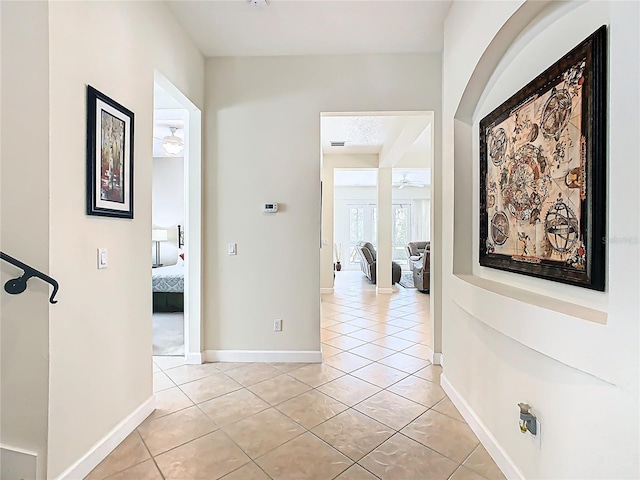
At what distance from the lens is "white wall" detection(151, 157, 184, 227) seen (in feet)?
24.1

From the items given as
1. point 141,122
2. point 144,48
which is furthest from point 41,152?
point 144,48

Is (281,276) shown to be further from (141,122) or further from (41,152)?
(41,152)

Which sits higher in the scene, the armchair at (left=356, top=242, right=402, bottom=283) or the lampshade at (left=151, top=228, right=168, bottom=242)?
the lampshade at (left=151, top=228, right=168, bottom=242)

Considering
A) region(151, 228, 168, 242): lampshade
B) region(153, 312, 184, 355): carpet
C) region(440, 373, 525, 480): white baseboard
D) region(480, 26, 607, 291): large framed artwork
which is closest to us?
region(480, 26, 607, 291): large framed artwork

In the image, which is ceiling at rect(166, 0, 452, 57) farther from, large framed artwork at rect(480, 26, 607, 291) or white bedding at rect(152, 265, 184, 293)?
white bedding at rect(152, 265, 184, 293)

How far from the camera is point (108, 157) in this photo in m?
1.97

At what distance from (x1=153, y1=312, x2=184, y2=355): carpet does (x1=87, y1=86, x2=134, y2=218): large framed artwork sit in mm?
2035

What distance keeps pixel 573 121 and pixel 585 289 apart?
654 mm

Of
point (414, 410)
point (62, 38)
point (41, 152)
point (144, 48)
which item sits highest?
point (144, 48)

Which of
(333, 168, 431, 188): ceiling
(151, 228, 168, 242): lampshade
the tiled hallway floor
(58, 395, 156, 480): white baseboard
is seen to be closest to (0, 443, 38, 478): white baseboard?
(58, 395, 156, 480): white baseboard

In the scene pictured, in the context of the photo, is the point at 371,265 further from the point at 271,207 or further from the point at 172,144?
the point at 271,207

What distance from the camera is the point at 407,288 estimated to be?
7695 millimetres

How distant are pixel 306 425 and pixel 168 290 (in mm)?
3376

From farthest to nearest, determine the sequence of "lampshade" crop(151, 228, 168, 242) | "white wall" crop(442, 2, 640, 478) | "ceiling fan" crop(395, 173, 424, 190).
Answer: "ceiling fan" crop(395, 173, 424, 190) → "lampshade" crop(151, 228, 168, 242) → "white wall" crop(442, 2, 640, 478)
